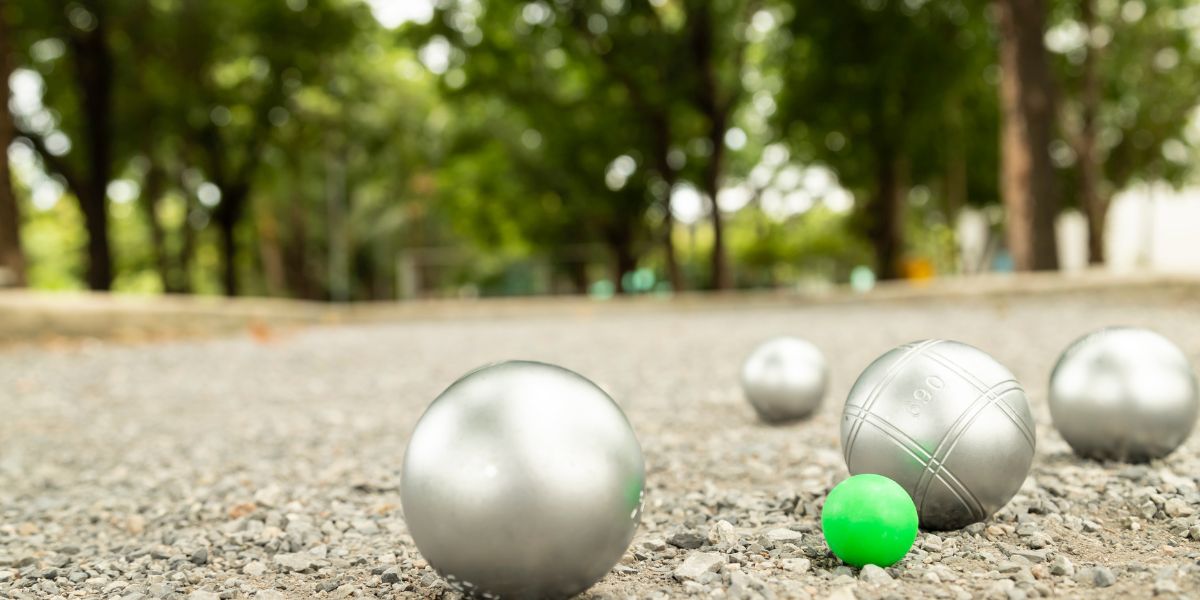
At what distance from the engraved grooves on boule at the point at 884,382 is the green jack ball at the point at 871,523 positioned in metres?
0.49

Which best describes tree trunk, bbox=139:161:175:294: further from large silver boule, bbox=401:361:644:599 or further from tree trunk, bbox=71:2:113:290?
large silver boule, bbox=401:361:644:599

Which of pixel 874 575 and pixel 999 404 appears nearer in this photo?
pixel 874 575

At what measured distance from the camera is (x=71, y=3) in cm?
1892

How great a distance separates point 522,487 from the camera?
8.36 feet

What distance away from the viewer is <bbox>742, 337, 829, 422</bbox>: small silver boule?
18.8 ft

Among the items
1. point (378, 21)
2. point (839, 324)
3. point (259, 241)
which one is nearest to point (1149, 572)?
point (839, 324)

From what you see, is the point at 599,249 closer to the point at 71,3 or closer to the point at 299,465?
the point at 71,3

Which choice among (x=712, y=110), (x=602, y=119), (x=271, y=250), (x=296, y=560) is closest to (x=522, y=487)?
(x=296, y=560)

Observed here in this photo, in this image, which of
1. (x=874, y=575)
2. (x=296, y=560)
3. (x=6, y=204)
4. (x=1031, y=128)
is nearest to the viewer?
(x=874, y=575)

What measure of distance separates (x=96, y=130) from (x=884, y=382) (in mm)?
20142

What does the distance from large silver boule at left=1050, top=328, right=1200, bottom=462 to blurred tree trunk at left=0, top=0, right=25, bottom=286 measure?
15462mm

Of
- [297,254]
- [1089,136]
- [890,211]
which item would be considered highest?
[1089,136]

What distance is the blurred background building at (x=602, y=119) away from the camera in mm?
19594

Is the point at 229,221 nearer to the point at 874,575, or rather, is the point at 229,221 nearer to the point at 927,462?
the point at 927,462
